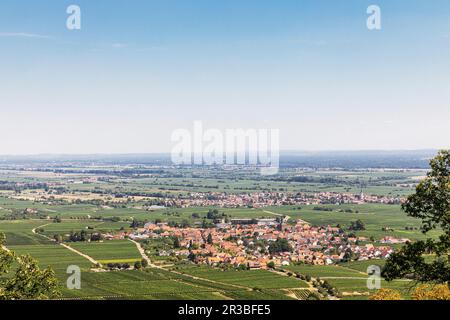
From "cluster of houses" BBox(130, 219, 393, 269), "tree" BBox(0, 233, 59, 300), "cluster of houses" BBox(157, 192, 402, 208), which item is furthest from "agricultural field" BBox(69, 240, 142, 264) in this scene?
"cluster of houses" BBox(157, 192, 402, 208)

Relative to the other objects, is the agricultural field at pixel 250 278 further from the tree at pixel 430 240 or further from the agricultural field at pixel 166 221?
the tree at pixel 430 240

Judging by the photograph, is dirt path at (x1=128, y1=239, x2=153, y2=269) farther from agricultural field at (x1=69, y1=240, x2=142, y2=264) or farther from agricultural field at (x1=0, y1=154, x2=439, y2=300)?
agricultural field at (x1=0, y1=154, x2=439, y2=300)

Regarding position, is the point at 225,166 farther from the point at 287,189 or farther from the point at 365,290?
the point at 365,290

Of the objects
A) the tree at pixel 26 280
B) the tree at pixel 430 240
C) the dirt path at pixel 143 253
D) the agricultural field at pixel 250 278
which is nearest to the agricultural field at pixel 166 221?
the agricultural field at pixel 250 278

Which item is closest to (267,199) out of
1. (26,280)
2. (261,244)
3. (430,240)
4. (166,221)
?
(166,221)

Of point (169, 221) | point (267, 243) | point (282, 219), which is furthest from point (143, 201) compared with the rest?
point (267, 243)

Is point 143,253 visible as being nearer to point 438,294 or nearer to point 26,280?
point 26,280
